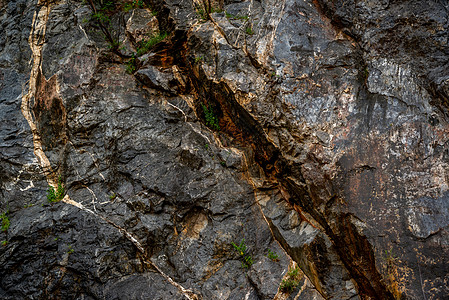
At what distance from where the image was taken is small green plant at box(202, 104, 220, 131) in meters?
6.37

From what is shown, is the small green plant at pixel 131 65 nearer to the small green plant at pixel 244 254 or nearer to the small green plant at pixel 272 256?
the small green plant at pixel 244 254

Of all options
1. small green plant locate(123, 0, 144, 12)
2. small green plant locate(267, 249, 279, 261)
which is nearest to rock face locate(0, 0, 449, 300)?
small green plant locate(267, 249, 279, 261)

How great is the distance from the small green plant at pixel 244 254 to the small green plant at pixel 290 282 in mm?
642

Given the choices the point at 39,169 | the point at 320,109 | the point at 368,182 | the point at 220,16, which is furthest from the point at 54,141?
the point at 368,182

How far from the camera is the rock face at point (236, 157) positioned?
471cm

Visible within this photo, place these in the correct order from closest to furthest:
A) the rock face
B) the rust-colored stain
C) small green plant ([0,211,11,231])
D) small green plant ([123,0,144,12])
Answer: the rock face, small green plant ([0,211,11,231]), the rust-colored stain, small green plant ([123,0,144,12])

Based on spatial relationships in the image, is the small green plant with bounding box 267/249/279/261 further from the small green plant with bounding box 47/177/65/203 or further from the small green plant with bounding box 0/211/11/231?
the small green plant with bounding box 0/211/11/231

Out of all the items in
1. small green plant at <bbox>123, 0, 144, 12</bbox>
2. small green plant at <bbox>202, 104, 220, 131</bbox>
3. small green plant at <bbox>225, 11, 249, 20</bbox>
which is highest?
small green plant at <bbox>225, 11, 249, 20</bbox>

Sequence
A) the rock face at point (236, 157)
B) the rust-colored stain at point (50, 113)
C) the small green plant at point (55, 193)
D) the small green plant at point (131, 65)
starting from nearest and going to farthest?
1. the rock face at point (236, 157)
2. the small green plant at point (55, 193)
3. the rust-colored stain at point (50, 113)
4. the small green plant at point (131, 65)

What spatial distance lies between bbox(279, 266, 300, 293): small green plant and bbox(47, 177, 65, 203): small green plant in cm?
440

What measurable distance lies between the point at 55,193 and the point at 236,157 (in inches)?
A: 142

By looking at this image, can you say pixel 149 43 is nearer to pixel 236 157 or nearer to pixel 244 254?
pixel 236 157

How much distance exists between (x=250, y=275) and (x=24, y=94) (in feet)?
Answer: 20.1


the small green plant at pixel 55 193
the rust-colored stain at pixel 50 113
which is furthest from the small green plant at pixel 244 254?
the rust-colored stain at pixel 50 113
